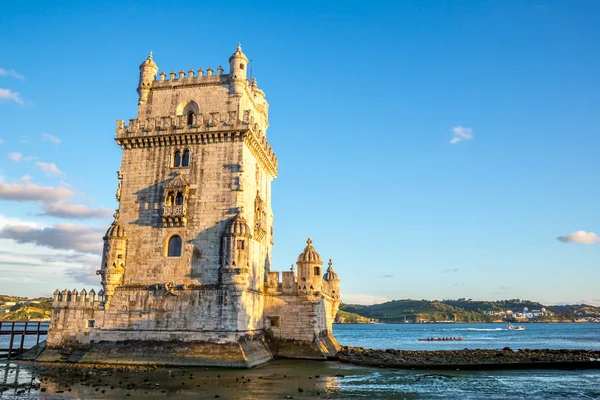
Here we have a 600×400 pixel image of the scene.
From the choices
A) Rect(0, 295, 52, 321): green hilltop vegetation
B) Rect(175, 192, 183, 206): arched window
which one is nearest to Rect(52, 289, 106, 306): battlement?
Rect(175, 192, 183, 206): arched window

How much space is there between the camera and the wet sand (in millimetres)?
23266

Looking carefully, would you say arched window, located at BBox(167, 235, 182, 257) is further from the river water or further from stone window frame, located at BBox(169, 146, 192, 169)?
the river water

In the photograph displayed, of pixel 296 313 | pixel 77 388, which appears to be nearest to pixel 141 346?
pixel 77 388

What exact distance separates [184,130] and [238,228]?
8936 mm

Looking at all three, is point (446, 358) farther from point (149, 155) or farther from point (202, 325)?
point (149, 155)

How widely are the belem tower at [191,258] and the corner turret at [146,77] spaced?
9cm

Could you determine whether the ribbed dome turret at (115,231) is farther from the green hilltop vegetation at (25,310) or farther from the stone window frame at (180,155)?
the green hilltop vegetation at (25,310)

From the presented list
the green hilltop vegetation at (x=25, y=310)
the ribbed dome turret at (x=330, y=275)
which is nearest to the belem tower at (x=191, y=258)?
the ribbed dome turret at (x=330, y=275)

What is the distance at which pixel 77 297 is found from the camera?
35.5 metres

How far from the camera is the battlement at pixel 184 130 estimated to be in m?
36.2

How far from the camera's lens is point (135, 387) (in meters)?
24.8

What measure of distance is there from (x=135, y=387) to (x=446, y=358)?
25.6m

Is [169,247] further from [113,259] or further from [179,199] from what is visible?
[113,259]

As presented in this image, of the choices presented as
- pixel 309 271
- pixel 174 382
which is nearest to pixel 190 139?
pixel 309 271
